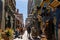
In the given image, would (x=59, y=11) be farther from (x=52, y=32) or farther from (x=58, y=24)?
(x=52, y=32)

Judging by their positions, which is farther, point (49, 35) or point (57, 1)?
point (49, 35)

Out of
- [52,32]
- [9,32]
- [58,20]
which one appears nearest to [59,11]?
[58,20]

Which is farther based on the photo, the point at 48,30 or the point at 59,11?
the point at 48,30

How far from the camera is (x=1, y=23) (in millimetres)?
23375

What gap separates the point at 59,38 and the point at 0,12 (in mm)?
11922

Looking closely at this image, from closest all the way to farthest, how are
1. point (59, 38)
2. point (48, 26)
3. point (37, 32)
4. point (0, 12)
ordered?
point (59, 38), point (48, 26), point (0, 12), point (37, 32)

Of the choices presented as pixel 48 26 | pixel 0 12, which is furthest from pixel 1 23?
pixel 48 26

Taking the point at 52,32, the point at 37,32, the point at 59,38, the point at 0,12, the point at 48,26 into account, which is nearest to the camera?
the point at 59,38

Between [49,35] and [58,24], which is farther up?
[58,24]

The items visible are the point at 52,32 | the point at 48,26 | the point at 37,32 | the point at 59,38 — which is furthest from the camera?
the point at 37,32

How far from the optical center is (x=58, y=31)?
12.8m

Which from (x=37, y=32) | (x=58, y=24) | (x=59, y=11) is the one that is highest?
(x=59, y=11)

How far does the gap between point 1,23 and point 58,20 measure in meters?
11.7

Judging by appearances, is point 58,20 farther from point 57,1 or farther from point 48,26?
point 48,26
